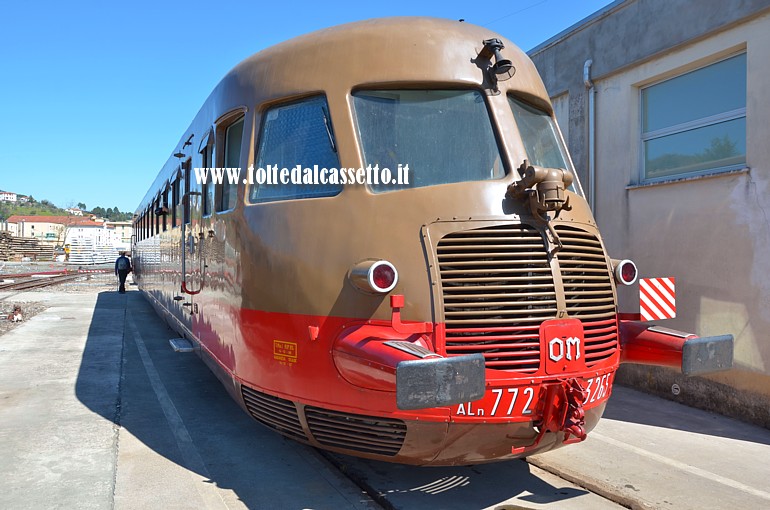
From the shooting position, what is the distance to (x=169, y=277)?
901cm

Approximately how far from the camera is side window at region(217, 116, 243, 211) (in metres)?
4.77

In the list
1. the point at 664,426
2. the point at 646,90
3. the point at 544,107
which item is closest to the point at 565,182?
the point at 544,107

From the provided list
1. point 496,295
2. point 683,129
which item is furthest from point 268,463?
point 683,129

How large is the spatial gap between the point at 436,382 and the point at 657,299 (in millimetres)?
4703

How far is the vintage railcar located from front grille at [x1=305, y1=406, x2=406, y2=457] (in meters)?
0.01

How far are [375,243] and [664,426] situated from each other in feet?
14.9

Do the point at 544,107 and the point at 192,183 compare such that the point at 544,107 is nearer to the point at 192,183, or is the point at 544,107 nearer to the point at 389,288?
the point at 389,288

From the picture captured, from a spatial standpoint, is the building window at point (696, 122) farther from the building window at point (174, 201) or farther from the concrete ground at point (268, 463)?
the building window at point (174, 201)

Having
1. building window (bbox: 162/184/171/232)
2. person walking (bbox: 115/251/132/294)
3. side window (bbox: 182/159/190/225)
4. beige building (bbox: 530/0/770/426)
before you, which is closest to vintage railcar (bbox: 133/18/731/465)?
side window (bbox: 182/159/190/225)

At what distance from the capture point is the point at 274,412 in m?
4.21

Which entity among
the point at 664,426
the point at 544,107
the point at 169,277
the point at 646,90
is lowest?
the point at 664,426

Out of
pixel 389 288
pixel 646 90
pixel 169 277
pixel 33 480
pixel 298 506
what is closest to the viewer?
pixel 389 288

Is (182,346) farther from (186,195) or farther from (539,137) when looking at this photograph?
(539,137)

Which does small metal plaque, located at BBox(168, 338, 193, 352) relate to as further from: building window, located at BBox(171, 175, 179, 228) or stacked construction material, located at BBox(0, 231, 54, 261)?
stacked construction material, located at BBox(0, 231, 54, 261)
